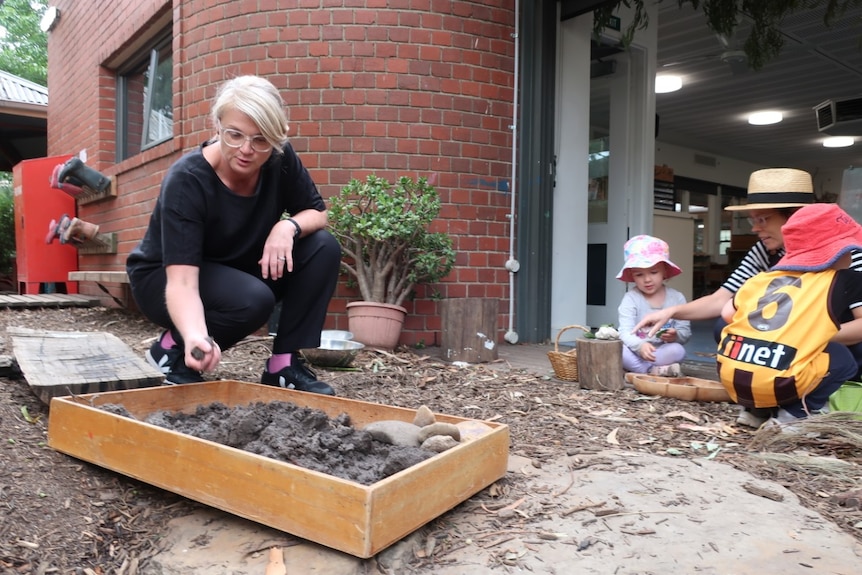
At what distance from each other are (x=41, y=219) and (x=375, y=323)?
619 centimetres

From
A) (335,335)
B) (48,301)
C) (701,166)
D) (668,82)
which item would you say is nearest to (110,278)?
(48,301)

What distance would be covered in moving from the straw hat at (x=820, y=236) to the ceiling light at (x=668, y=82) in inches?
232

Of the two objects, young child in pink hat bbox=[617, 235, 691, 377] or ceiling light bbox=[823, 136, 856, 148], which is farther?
ceiling light bbox=[823, 136, 856, 148]

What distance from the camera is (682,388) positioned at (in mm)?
2957

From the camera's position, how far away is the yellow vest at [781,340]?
90.0 inches

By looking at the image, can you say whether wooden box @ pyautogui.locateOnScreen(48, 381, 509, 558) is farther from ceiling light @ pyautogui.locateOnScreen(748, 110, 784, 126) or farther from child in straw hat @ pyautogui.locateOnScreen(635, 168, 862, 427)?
ceiling light @ pyautogui.locateOnScreen(748, 110, 784, 126)

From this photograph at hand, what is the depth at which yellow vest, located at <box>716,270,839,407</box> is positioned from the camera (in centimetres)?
229

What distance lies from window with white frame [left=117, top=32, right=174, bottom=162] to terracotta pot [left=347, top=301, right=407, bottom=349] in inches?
118

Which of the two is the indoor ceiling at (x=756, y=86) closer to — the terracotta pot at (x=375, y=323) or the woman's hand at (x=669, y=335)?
the woman's hand at (x=669, y=335)

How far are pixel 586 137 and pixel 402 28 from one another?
1766 millimetres

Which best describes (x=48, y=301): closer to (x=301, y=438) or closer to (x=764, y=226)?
(x=301, y=438)

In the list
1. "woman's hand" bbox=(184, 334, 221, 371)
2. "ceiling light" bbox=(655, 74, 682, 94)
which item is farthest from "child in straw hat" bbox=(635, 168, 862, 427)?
"ceiling light" bbox=(655, 74, 682, 94)

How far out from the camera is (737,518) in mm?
1588

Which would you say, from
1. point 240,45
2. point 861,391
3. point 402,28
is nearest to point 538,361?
point 861,391
